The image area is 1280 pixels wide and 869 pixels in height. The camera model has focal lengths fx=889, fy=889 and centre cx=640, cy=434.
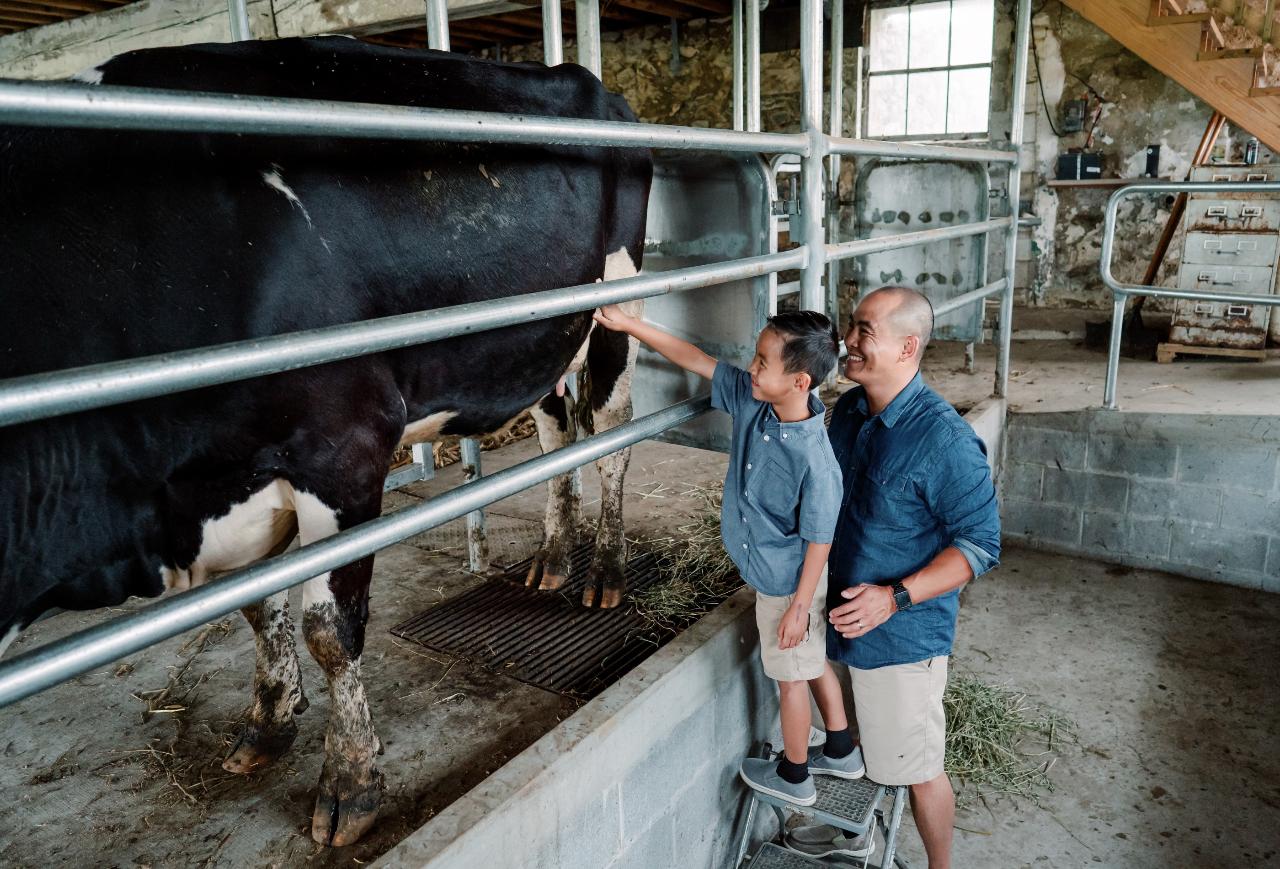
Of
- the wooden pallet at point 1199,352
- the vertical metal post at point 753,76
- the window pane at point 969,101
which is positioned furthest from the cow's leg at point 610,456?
the window pane at point 969,101

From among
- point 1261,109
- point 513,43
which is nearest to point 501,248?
point 1261,109

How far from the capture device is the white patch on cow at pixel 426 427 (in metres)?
2.20

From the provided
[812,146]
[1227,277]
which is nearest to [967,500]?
[812,146]

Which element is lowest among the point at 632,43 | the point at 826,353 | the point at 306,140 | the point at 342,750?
the point at 342,750

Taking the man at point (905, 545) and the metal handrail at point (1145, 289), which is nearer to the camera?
the man at point (905, 545)

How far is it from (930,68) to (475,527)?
7.90 metres

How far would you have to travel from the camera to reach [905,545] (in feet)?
7.05

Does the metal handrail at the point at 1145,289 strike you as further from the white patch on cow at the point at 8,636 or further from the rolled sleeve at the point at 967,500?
the white patch on cow at the point at 8,636

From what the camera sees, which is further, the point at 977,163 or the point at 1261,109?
the point at 1261,109

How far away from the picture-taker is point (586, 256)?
2.54 meters

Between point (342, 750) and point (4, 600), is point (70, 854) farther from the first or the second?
point (4, 600)

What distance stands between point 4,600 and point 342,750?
745mm

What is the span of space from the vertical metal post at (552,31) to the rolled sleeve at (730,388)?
4.51 feet

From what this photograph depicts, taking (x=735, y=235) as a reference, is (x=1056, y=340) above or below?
below
